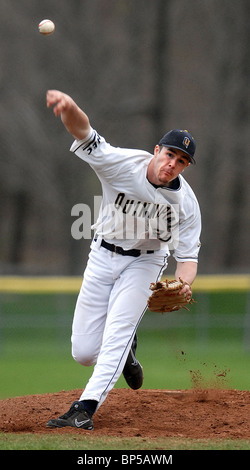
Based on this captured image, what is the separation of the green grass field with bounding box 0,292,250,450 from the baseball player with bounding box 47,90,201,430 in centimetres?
524

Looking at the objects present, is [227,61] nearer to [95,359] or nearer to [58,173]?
[58,173]

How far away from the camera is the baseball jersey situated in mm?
5230

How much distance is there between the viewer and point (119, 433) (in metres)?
5.15

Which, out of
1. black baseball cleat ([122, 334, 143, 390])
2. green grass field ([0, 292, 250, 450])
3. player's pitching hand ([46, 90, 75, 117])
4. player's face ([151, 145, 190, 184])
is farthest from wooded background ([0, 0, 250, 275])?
player's pitching hand ([46, 90, 75, 117])

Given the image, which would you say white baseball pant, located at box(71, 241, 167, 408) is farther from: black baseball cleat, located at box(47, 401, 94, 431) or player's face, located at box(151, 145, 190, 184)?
player's face, located at box(151, 145, 190, 184)

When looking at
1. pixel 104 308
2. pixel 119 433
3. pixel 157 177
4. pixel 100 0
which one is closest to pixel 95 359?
pixel 104 308

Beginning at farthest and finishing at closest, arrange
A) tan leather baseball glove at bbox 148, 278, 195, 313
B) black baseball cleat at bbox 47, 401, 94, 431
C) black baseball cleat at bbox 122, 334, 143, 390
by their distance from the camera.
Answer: black baseball cleat at bbox 122, 334, 143, 390 → tan leather baseball glove at bbox 148, 278, 195, 313 → black baseball cleat at bbox 47, 401, 94, 431

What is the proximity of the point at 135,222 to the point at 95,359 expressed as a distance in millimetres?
1075

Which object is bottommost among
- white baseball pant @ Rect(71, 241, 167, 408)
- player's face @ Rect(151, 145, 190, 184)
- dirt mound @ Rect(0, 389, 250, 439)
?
dirt mound @ Rect(0, 389, 250, 439)

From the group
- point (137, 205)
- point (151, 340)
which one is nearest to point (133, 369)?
point (137, 205)

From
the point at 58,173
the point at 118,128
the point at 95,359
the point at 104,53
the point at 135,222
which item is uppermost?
the point at 104,53

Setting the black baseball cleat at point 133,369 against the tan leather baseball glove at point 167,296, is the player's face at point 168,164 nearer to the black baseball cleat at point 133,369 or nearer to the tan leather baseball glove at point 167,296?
the tan leather baseball glove at point 167,296

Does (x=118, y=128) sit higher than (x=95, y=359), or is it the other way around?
(x=118, y=128)

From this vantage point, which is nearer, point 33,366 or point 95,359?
point 95,359
